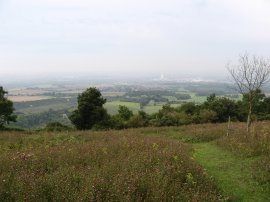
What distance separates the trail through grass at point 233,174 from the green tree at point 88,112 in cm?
2139

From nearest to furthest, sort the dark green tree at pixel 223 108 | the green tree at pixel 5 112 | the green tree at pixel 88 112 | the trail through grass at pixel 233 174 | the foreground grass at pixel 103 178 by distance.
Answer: the foreground grass at pixel 103 178
the trail through grass at pixel 233 174
the green tree at pixel 5 112
the green tree at pixel 88 112
the dark green tree at pixel 223 108

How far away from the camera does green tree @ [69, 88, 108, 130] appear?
3584 cm

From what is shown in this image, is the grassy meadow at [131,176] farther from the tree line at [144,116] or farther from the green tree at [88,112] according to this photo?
the green tree at [88,112]

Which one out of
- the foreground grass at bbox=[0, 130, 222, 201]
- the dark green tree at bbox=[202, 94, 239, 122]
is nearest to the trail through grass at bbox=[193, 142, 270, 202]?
the foreground grass at bbox=[0, 130, 222, 201]

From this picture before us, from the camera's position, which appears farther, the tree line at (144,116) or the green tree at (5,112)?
the tree line at (144,116)

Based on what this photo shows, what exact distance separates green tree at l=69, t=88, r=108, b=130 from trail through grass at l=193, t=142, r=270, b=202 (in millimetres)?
21391

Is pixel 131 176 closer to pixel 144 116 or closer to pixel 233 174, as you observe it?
pixel 233 174

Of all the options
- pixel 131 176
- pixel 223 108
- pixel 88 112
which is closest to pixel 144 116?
pixel 88 112

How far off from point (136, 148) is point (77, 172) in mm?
4293

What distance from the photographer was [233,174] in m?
11.0

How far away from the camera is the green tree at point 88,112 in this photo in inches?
1411

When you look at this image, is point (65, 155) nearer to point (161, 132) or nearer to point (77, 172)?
point (77, 172)

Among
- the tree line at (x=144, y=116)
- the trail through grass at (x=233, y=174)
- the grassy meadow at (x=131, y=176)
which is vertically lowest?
the tree line at (x=144, y=116)

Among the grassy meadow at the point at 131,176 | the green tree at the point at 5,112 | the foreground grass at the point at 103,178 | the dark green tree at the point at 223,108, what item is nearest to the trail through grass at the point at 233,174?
the grassy meadow at the point at 131,176
